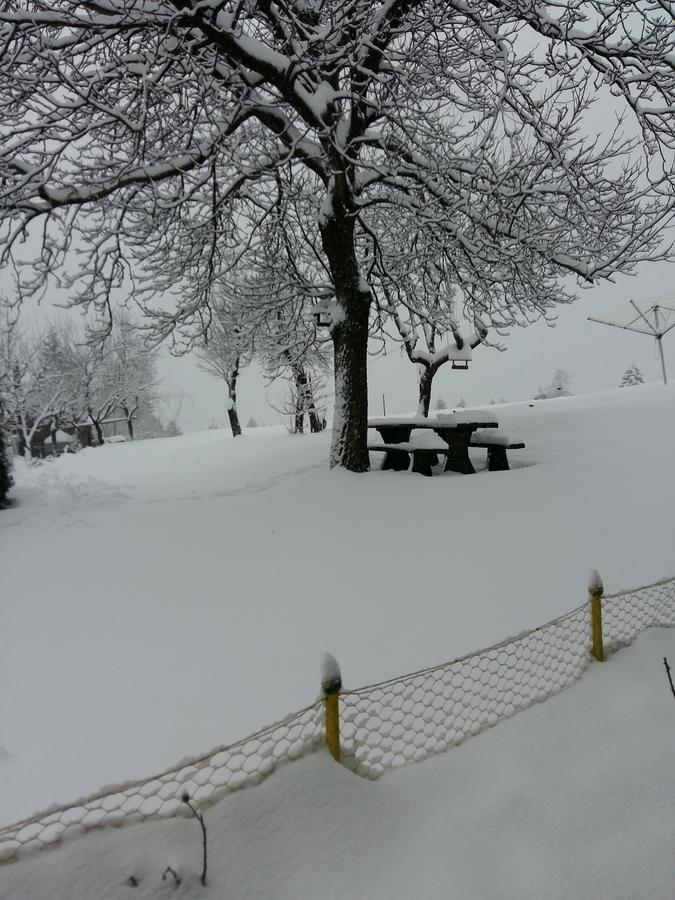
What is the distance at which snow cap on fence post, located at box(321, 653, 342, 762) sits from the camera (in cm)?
211

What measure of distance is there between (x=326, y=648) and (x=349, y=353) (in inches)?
209

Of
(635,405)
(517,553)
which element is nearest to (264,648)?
(517,553)

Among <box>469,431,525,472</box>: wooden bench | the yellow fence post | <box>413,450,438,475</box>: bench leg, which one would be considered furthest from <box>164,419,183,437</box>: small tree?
the yellow fence post

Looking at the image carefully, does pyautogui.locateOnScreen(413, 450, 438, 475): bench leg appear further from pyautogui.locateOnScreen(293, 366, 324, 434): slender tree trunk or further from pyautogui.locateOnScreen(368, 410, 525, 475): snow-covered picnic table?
pyautogui.locateOnScreen(293, 366, 324, 434): slender tree trunk

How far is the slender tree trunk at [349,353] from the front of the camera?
314 inches

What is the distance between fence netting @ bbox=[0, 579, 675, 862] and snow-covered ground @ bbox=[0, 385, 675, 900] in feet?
0.31

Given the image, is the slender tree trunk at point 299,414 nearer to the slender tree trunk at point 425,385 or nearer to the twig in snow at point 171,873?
the slender tree trunk at point 425,385

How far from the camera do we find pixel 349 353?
8016 mm

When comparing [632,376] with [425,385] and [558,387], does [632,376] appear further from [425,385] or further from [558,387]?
[425,385]

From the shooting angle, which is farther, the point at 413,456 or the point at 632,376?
the point at 632,376

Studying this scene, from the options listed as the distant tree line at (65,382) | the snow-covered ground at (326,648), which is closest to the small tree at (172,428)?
the distant tree line at (65,382)

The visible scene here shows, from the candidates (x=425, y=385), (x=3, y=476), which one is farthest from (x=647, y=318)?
(x=3, y=476)

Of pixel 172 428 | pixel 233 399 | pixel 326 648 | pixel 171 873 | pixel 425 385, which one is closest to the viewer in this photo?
pixel 171 873

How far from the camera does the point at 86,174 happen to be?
8016mm
